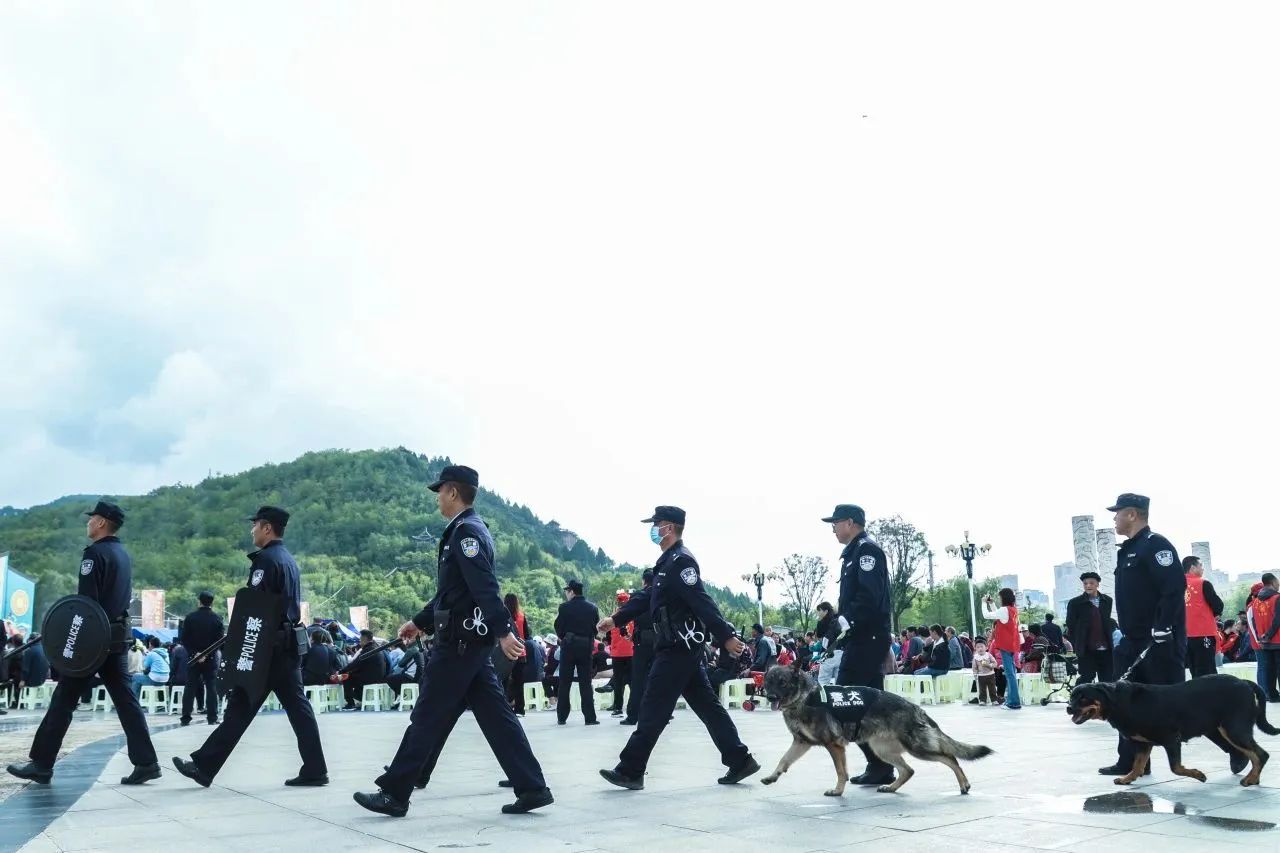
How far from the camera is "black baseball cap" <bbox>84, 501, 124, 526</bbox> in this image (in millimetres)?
7641

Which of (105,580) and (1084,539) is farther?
Result: (1084,539)

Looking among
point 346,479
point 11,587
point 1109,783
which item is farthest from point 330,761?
point 346,479

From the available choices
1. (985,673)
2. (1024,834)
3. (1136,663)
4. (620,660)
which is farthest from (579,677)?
(1024,834)

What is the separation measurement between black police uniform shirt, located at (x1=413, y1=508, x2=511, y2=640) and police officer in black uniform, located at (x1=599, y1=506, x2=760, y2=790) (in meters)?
1.46

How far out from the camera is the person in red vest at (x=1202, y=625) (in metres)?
12.1

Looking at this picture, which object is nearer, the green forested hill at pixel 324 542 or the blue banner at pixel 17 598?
the blue banner at pixel 17 598

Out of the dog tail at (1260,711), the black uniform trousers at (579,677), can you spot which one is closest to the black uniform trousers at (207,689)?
the black uniform trousers at (579,677)

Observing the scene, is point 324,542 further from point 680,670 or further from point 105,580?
point 680,670

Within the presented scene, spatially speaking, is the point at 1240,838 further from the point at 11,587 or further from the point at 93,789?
the point at 11,587

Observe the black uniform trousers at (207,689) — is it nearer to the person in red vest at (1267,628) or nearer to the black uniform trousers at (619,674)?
the black uniform trousers at (619,674)

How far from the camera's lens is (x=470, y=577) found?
5.72 m

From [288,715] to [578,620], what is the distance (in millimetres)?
7179

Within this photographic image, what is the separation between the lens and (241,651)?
695 cm

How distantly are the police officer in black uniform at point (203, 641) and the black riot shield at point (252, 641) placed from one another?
286 inches
